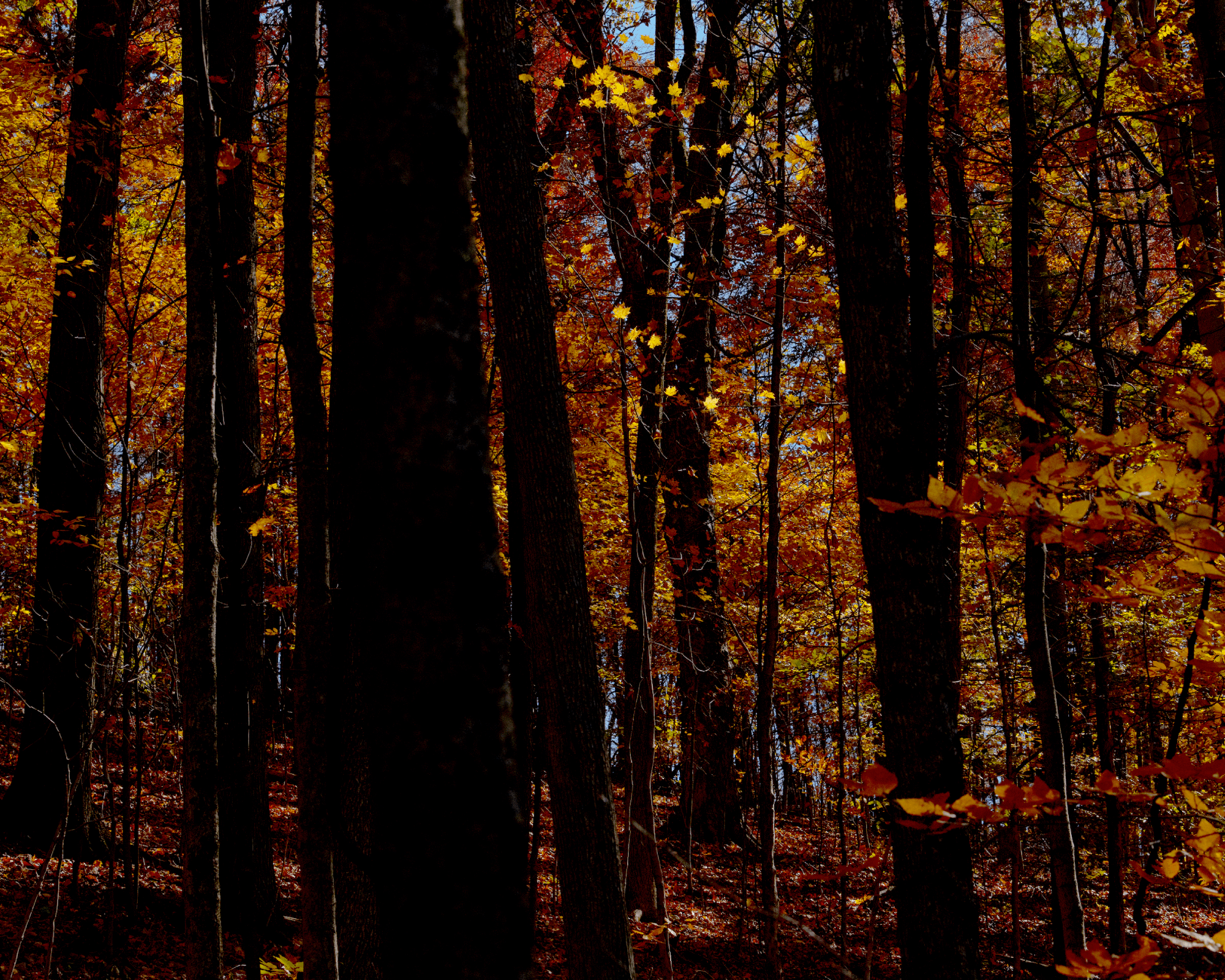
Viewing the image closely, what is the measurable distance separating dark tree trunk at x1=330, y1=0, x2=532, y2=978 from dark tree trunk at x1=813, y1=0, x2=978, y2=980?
6.95 ft

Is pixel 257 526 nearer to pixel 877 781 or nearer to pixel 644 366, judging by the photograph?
pixel 644 366

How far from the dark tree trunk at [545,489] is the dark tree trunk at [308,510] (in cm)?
94

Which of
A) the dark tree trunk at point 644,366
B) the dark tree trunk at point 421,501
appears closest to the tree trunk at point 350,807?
the dark tree trunk at point 644,366

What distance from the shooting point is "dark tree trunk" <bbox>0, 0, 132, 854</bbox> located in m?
7.67

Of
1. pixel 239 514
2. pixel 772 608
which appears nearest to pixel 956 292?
pixel 772 608

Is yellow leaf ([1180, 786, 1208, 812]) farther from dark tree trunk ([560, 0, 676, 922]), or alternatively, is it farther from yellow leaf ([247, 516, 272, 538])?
yellow leaf ([247, 516, 272, 538])

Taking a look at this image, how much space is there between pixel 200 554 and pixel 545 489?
1791mm

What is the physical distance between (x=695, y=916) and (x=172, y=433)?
23.8ft

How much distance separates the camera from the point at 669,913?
29.6 ft

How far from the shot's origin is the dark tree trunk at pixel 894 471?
3.15 metres

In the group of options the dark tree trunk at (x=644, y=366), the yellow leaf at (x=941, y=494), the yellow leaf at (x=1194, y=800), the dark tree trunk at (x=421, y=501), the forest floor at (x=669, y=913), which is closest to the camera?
the dark tree trunk at (x=421, y=501)

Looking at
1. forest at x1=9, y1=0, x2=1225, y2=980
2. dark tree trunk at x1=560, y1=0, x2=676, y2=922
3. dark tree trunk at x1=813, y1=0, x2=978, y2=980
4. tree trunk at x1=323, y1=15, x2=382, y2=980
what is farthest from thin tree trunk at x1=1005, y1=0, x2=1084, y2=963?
tree trunk at x1=323, y1=15, x2=382, y2=980

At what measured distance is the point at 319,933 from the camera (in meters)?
4.05

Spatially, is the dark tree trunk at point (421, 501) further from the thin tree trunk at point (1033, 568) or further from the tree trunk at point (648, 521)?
the tree trunk at point (648, 521)
